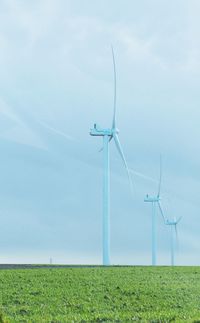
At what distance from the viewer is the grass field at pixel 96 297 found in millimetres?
22625

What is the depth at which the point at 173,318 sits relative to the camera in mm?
21141

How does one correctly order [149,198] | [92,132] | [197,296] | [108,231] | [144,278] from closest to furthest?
[197,296], [144,278], [108,231], [92,132], [149,198]

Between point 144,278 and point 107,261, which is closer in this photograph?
point 144,278

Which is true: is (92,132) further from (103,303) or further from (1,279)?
(103,303)

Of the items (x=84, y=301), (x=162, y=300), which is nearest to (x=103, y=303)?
(x=84, y=301)

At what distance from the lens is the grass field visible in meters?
22.6

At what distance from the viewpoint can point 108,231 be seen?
5600cm

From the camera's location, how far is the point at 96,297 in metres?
28.5

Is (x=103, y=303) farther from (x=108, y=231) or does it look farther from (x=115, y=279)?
(x=108, y=231)

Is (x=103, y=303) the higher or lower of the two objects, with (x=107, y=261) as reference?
lower

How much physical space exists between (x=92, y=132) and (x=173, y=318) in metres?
40.8

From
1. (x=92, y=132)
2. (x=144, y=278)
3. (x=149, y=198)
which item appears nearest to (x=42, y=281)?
(x=144, y=278)

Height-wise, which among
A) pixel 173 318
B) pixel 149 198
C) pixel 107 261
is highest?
pixel 149 198

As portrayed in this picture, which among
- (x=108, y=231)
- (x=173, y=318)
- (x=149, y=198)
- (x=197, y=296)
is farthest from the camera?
(x=149, y=198)
